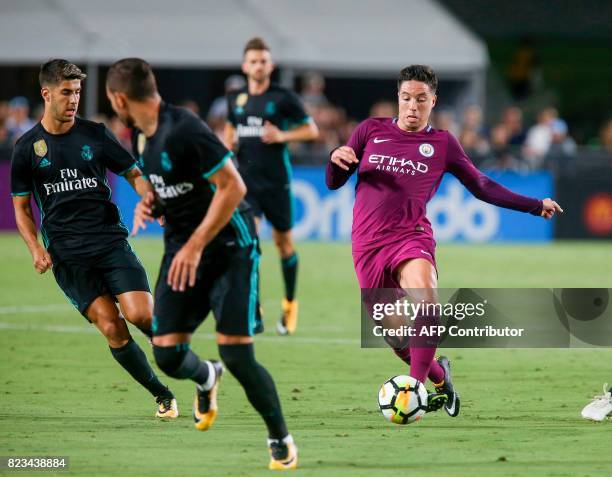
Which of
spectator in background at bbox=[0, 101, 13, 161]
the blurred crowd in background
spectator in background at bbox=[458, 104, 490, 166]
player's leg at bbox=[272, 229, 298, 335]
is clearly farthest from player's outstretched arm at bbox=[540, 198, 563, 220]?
spectator in background at bbox=[0, 101, 13, 161]

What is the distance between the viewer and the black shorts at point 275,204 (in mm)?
12648

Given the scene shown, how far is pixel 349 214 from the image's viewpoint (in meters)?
21.9

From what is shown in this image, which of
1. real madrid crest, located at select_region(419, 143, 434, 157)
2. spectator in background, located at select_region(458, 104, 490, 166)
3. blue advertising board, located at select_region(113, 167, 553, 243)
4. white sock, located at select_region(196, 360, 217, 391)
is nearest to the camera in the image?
white sock, located at select_region(196, 360, 217, 391)

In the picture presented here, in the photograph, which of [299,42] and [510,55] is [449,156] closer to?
[299,42]

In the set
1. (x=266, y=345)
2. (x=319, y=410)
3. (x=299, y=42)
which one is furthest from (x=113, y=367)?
(x=299, y=42)

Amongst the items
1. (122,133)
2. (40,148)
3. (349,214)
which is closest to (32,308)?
(40,148)

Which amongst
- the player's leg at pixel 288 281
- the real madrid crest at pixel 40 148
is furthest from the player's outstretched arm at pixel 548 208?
the player's leg at pixel 288 281

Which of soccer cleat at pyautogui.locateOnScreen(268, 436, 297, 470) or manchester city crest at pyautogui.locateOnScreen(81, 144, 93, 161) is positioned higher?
manchester city crest at pyautogui.locateOnScreen(81, 144, 93, 161)

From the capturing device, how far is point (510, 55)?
3316 cm

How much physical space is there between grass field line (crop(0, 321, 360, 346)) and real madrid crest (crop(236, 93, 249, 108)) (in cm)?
237

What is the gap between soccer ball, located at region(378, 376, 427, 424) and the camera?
7.40m

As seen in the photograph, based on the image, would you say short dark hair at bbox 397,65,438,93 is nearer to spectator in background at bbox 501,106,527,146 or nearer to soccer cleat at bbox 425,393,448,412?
soccer cleat at bbox 425,393,448,412

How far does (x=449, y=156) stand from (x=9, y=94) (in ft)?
70.1

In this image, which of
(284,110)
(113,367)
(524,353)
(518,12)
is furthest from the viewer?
(518,12)
